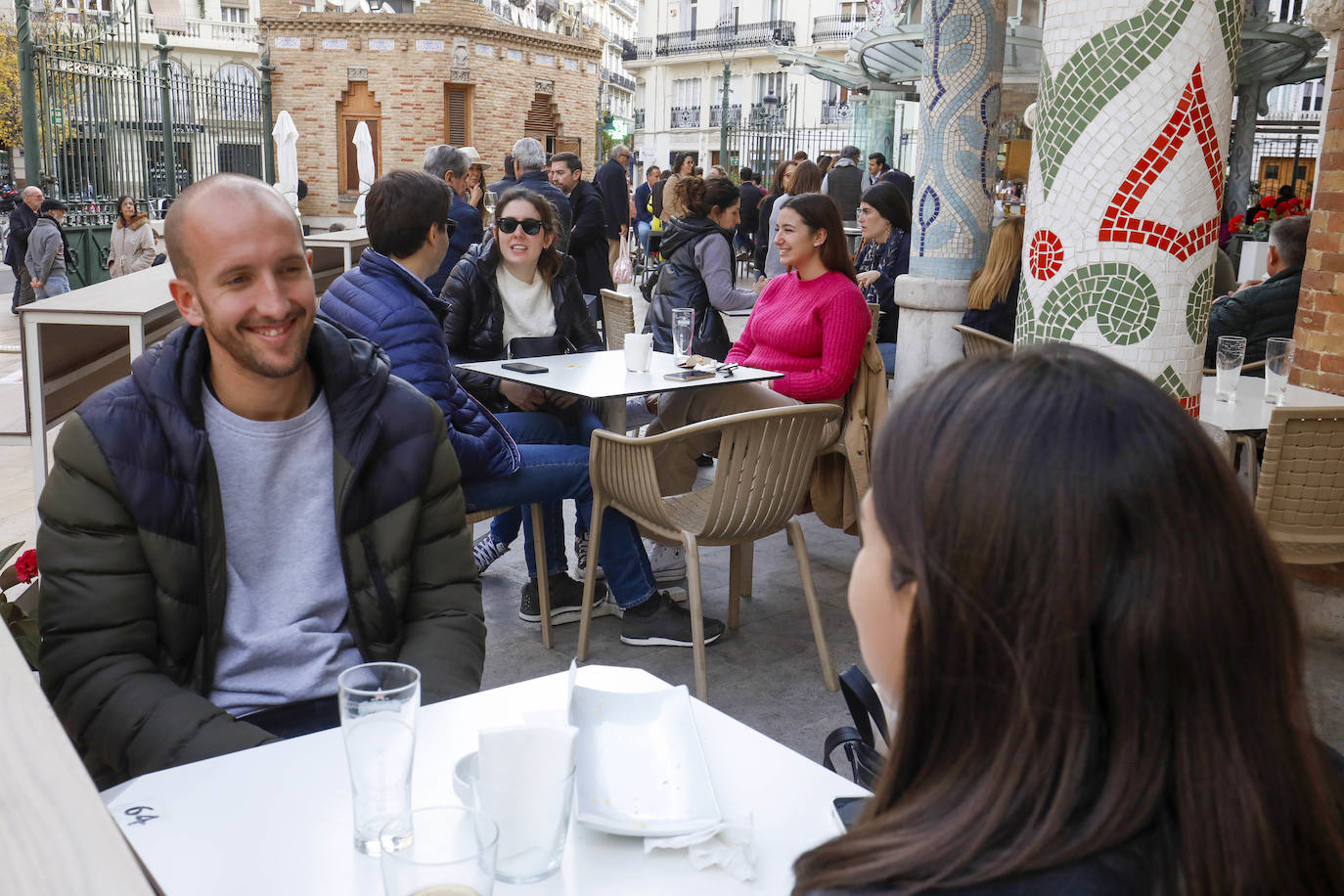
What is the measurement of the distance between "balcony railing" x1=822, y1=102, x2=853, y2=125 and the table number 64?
4110 cm

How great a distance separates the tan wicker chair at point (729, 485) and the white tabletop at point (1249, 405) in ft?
4.55

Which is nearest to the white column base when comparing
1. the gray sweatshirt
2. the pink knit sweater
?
the pink knit sweater

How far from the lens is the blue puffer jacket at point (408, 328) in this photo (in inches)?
134

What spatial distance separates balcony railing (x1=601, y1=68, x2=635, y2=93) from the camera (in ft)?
193

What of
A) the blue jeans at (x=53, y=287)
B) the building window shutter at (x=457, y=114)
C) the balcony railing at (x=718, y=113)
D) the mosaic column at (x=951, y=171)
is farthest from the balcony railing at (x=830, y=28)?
the mosaic column at (x=951, y=171)

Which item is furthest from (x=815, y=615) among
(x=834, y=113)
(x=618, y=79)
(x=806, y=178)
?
(x=618, y=79)

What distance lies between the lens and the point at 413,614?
7.06 ft

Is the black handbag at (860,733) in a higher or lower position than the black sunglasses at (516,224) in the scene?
lower

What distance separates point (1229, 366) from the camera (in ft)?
13.8

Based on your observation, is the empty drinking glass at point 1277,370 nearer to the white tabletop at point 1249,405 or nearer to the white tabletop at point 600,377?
the white tabletop at point 1249,405

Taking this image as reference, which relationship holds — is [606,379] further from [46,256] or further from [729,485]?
[46,256]

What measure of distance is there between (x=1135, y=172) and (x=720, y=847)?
257 cm

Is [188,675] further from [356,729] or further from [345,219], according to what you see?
[345,219]

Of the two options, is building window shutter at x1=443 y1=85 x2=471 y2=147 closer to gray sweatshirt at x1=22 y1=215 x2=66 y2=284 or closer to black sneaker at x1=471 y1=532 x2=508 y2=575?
gray sweatshirt at x1=22 y1=215 x2=66 y2=284
